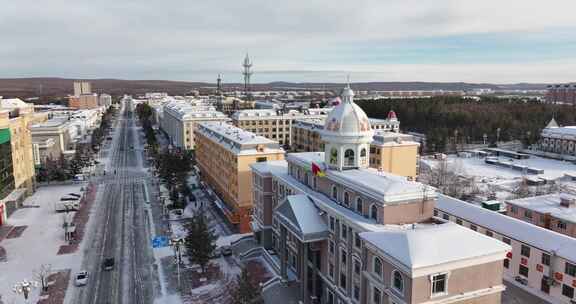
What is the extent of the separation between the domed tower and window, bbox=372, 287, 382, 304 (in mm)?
10895

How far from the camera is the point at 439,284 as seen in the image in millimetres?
21797

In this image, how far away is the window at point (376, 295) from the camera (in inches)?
967

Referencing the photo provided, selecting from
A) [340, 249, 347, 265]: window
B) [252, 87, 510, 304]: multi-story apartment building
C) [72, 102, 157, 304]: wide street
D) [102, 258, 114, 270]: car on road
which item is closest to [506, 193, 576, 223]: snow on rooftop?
[252, 87, 510, 304]: multi-story apartment building

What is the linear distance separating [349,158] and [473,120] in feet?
325

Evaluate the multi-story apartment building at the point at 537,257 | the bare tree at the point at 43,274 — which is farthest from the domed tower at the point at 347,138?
the bare tree at the point at 43,274

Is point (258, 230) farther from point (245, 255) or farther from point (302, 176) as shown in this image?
point (302, 176)

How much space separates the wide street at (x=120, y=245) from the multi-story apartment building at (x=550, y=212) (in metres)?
35.1

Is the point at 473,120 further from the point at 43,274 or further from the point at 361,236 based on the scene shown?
the point at 43,274

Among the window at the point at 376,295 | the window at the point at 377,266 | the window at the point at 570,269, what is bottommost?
the window at the point at 570,269

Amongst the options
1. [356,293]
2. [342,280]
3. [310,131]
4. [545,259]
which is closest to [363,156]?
[342,280]

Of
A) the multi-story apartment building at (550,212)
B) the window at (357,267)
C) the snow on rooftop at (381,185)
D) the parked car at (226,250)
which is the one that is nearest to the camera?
the snow on rooftop at (381,185)

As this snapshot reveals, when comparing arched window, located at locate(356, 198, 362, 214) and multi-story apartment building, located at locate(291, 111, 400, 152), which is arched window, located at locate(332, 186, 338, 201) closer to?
arched window, located at locate(356, 198, 362, 214)

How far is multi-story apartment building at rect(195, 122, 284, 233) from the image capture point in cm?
4966

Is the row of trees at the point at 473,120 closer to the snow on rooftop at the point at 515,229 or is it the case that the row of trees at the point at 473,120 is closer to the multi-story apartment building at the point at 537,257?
the snow on rooftop at the point at 515,229
